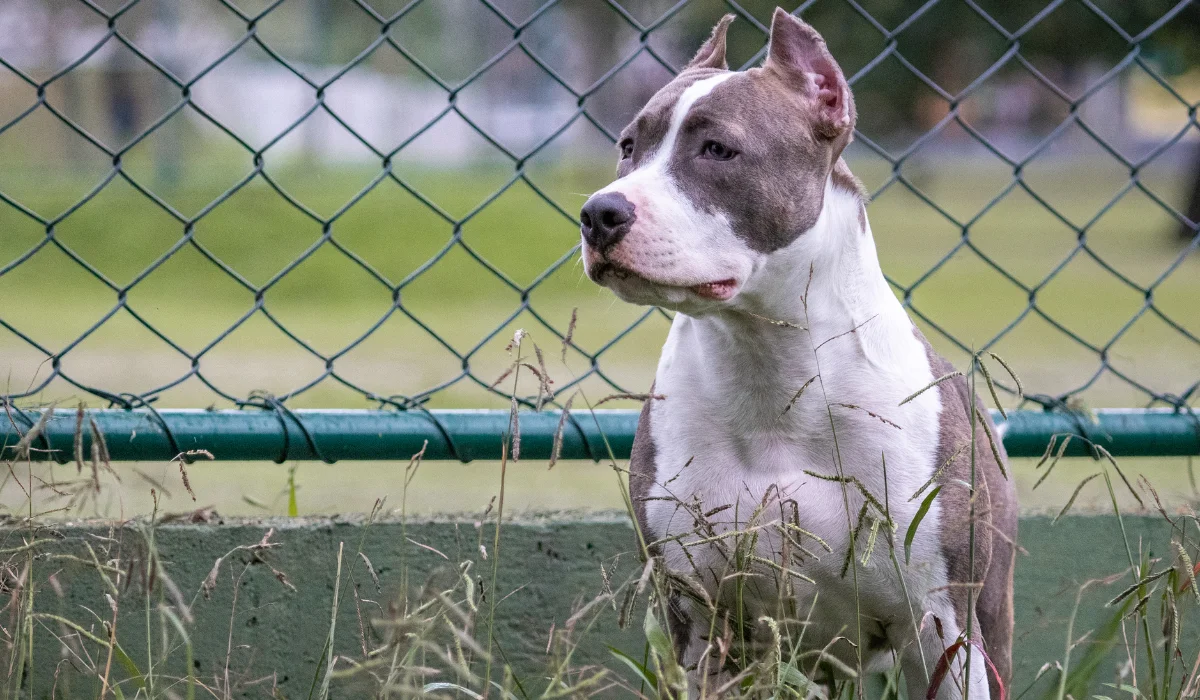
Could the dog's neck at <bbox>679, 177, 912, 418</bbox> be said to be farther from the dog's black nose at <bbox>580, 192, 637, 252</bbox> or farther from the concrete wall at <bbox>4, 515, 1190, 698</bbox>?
the concrete wall at <bbox>4, 515, 1190, 698</bbox>

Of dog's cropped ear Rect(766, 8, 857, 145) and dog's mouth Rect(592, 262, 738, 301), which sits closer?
dog's mouth Rect(592, 262, 738, 301)

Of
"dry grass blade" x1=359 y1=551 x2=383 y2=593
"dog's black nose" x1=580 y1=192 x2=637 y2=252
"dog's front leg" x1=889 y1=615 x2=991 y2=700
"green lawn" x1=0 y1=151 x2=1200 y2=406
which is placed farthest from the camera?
"green lawn" x1=0 y1=151 x2=1200 y2=406

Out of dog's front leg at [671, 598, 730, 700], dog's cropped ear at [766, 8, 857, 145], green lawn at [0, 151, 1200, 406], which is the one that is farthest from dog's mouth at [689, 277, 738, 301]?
green lawn at [0, 151, 1200, 406]

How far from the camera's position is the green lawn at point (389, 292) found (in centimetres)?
Answer: 561

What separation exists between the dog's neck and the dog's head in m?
0.05

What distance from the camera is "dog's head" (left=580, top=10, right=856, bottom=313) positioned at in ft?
5.21

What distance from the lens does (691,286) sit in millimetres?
1609

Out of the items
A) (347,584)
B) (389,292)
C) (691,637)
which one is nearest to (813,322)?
(691,637)

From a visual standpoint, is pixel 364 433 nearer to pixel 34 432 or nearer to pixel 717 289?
pixel 717 289

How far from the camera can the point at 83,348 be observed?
6270 millimetres

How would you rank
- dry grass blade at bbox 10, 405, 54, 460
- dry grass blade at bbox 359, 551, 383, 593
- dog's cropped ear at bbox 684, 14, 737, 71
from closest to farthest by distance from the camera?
dry grass blade at bbox 10, 405, 54, 460 < dry grass blade at bbox 359, 551, 383, 593 < dog's cropped ear at bbox 684, 14, 737, 71

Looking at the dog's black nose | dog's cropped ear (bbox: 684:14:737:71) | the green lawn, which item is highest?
dog's cropped ear (bbox: 684:14:737:71)

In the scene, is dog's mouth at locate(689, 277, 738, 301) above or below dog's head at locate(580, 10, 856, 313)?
below

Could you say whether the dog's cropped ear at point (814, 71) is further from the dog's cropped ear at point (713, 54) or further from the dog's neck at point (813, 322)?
the dog's cropped ear at point (713, 54)
